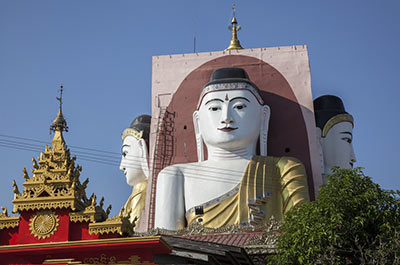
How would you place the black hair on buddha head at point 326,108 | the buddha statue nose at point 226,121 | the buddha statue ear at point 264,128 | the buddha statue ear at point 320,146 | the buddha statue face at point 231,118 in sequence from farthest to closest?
the black hair on buddha head at point 326,108 < the buddha statue ear at point 320,146 < the buddha statue ear at point 264,128 < the buddha statue face at point 231,118 < the buddha statue nose at point 226,121

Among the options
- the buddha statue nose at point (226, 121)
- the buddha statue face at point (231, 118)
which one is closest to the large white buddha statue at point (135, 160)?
the buddha statue face at point (231, 118)

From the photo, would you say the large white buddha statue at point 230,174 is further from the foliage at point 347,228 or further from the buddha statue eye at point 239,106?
the foliage at point 347,228

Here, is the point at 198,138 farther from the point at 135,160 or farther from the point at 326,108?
the point at 326,108

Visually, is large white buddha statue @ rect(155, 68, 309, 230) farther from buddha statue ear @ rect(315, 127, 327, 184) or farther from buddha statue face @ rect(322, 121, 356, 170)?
buddha statue face @ rect(322, 121, 356, 170)

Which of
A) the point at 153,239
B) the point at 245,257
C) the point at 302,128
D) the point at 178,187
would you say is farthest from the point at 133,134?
the point at 153,239

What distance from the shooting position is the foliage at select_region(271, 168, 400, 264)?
1202cm

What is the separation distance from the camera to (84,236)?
12578 millimetres

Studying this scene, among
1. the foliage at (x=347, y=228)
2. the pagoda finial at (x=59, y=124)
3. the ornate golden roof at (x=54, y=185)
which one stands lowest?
the foliage at (x=347, y=228)

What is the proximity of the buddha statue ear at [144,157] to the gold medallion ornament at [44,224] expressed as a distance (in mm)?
10765

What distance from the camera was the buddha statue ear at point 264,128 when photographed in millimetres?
21891

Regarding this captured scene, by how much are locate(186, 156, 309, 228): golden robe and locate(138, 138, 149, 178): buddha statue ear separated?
129 inches

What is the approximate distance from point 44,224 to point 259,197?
8.84 meters

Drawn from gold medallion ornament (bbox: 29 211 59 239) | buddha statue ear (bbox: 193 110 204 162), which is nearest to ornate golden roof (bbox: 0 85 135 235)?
gold medallion ornament (bbox: 29 211 59 239)

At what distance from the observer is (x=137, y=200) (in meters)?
23.4
